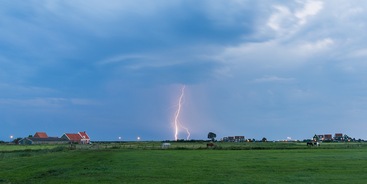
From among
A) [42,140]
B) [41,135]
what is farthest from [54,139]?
[41,135]

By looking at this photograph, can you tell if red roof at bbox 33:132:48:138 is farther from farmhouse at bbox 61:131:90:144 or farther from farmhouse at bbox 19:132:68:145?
farmhouse at bbox 61:131:90:144

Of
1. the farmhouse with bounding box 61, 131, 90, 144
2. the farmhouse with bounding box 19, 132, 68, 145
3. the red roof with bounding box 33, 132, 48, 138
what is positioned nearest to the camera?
the farmhouse with bounding box 19, 132, 68, 145

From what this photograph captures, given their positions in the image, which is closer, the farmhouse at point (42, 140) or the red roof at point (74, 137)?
the farmhouse at point (42, 140)

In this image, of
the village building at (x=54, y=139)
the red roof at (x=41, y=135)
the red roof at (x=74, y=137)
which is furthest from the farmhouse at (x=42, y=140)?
the red roof at (x=41, y=135)

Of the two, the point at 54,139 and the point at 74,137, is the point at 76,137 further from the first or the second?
the point at 54,139

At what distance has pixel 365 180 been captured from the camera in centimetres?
2130

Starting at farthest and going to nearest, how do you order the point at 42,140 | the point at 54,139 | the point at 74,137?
the point at 74,137, the point at 54,139, the point at 42,140

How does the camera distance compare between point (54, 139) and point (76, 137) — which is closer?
point (54, 139)

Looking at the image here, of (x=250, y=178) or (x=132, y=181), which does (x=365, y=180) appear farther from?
(x=132, y=181)

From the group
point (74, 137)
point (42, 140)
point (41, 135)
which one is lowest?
point (42, 140)

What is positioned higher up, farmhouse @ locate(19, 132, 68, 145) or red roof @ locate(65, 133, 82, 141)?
red roof @ locate(65, 133, 82, 141)

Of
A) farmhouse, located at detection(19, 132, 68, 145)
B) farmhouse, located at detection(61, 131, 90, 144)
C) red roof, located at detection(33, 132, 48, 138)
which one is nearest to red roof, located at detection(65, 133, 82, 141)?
farmhouse, located at detection(61, 131, 90, 144)

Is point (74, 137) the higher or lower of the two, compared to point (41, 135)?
lower

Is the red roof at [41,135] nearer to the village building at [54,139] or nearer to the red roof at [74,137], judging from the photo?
the village building at [54,139]
